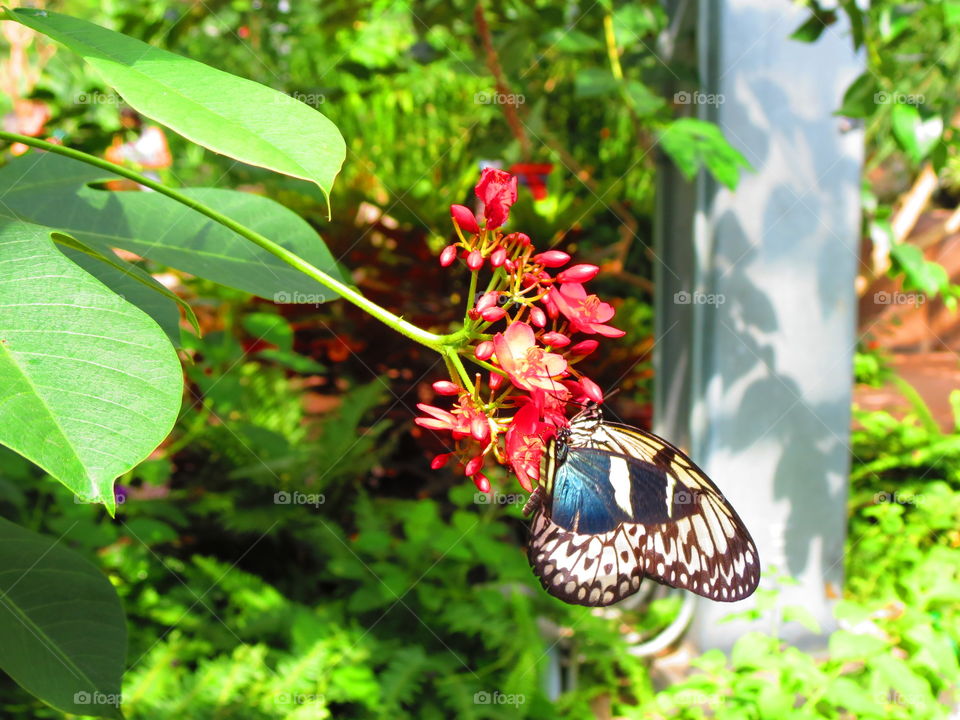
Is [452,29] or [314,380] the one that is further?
[314,380]

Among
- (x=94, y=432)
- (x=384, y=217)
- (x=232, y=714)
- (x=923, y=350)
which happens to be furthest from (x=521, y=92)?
(x=923, y=350)

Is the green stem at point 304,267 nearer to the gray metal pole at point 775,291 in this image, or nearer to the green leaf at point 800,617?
the green leaf at point 800,617

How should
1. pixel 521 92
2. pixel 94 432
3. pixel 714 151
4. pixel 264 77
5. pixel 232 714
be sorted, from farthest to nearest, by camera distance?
pixel 521 92 → pixel 264 77 → pixel 232 714 → pixel 714 151 → pixel 94 432

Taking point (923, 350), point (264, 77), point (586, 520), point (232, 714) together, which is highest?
point (264, 77)

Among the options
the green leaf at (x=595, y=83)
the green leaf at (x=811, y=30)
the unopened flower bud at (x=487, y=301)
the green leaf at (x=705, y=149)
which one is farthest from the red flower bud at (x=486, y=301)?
the green leaf at (x=811, y=30)

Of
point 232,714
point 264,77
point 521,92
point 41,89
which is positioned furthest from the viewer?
point 521,92

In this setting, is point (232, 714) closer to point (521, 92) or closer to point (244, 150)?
point (244, 150)

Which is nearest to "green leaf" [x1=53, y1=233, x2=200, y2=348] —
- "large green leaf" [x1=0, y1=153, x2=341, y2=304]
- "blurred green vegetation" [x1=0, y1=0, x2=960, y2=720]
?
"large green leaf" [x1=0, y1=153, x2=341, y2=304]
